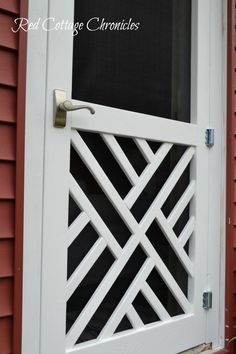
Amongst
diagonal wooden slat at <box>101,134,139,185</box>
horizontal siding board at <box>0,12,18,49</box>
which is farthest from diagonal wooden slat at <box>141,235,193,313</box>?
horizontal siding board at <box>0,12,18,49</box>

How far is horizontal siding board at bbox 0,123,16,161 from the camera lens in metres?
1.15

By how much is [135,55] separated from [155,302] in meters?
1.02

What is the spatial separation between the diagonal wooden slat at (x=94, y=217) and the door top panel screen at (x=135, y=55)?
0.33 metres

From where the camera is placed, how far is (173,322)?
163 cm

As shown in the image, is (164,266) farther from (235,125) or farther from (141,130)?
(235,125)

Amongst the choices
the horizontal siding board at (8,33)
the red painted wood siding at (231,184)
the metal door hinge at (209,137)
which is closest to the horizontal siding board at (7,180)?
the horizontal siding board at (8,33)

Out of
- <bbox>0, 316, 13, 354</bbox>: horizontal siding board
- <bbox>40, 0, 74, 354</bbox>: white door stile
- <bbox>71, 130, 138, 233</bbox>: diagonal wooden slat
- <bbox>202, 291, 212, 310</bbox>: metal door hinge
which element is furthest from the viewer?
<bbox>202, 291, 212, 310</bbox>: metal door hinge

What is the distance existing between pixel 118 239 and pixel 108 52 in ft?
2.40

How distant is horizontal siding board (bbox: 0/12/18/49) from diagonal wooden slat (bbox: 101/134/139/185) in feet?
1.46

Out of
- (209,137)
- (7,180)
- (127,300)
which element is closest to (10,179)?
(7,180)

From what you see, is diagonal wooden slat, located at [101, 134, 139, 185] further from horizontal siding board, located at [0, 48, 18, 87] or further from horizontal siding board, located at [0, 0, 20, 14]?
horizontal siding board, located at [0, 0, 20, 14]

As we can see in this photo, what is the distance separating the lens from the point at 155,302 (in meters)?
1.58

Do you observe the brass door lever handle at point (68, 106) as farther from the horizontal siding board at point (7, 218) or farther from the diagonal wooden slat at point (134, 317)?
the diagonal wooden slat at point (134, 317)

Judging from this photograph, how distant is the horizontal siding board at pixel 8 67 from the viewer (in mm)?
1157
